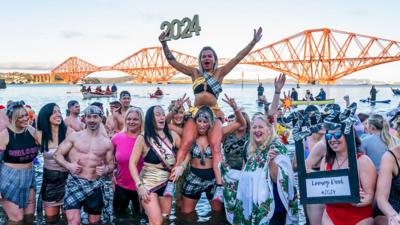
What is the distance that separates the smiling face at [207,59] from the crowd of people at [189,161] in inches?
0.5

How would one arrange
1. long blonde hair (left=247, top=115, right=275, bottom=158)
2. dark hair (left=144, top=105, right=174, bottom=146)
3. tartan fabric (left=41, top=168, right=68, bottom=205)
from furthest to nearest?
tartan fabric (left=41, top=168, right=68, bottom=205)
dark hair (left=144, top=105, right=174, bottom=146)
long blonde hair (left=247, top=115, right=275, bottom=158)

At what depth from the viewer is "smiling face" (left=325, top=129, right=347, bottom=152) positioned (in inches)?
150

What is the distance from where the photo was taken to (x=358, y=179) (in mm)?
3699

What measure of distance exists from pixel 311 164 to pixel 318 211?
503 millimetres

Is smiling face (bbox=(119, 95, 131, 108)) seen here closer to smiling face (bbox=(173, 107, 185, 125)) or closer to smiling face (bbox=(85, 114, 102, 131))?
smiling face (bbox=(173, 107, 185, 125))

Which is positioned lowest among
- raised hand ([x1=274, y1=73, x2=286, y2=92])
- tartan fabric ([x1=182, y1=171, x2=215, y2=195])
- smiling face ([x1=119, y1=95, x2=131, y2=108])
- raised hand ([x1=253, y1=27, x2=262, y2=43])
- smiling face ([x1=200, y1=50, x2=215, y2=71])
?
tartan fabric ([x1=182, y1=171, x2=215, y2=195])

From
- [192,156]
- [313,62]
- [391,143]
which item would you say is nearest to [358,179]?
[391,143]

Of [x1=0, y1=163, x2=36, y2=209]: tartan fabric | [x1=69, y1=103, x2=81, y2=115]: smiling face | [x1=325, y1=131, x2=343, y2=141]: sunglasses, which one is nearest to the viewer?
[x1=325, y1=131, x2=343, y2=141]: sunglasses

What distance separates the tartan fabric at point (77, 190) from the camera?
5.23m

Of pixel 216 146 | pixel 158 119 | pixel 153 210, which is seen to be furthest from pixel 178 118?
pixel 153 210

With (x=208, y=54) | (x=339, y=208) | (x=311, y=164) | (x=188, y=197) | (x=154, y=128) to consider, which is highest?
(x=208, y=54)

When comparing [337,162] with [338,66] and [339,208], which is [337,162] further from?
[338,66]

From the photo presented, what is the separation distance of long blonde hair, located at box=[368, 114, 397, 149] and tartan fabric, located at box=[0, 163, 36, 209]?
14.5 ft

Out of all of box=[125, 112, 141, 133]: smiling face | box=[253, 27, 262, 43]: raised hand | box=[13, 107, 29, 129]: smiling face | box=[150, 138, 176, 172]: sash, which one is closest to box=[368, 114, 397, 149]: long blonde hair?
box=[253, 27, 262, 43]: raised hand
